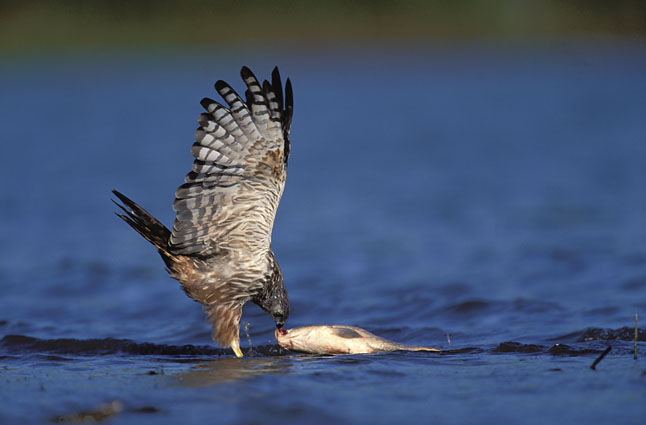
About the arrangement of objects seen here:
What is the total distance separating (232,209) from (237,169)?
0.27 metres

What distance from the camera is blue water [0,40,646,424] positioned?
4.39 m

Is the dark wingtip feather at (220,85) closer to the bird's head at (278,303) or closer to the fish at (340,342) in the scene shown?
the bird's head at (278,303)

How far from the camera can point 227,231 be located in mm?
5438

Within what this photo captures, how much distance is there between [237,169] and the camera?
521cm

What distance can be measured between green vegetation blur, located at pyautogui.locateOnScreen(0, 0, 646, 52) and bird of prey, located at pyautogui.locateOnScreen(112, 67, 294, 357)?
27.3 m

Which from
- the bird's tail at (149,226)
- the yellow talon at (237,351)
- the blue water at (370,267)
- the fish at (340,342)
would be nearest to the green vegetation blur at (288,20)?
the blue water at (370,267)

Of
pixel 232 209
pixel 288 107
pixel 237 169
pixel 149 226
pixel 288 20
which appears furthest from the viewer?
pixel 288 20

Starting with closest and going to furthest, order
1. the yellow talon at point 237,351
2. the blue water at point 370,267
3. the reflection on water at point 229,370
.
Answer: the blue water at point 370,267 → the reflection on water at point 229,370 → the yellow talon at point 237,351

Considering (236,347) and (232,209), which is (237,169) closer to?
(232,209)

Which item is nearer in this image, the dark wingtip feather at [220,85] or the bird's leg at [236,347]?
the dark wingtip feather at [220,85]

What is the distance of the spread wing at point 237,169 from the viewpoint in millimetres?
5121

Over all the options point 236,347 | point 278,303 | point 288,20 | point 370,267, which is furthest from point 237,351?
point 288,20

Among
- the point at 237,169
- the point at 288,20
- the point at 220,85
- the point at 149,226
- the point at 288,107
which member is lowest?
the point at 149,226

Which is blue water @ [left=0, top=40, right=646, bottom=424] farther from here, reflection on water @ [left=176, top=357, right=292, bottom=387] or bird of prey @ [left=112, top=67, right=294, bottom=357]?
bird of prey @ [left=112, top=67, right=294, bottom=357]
